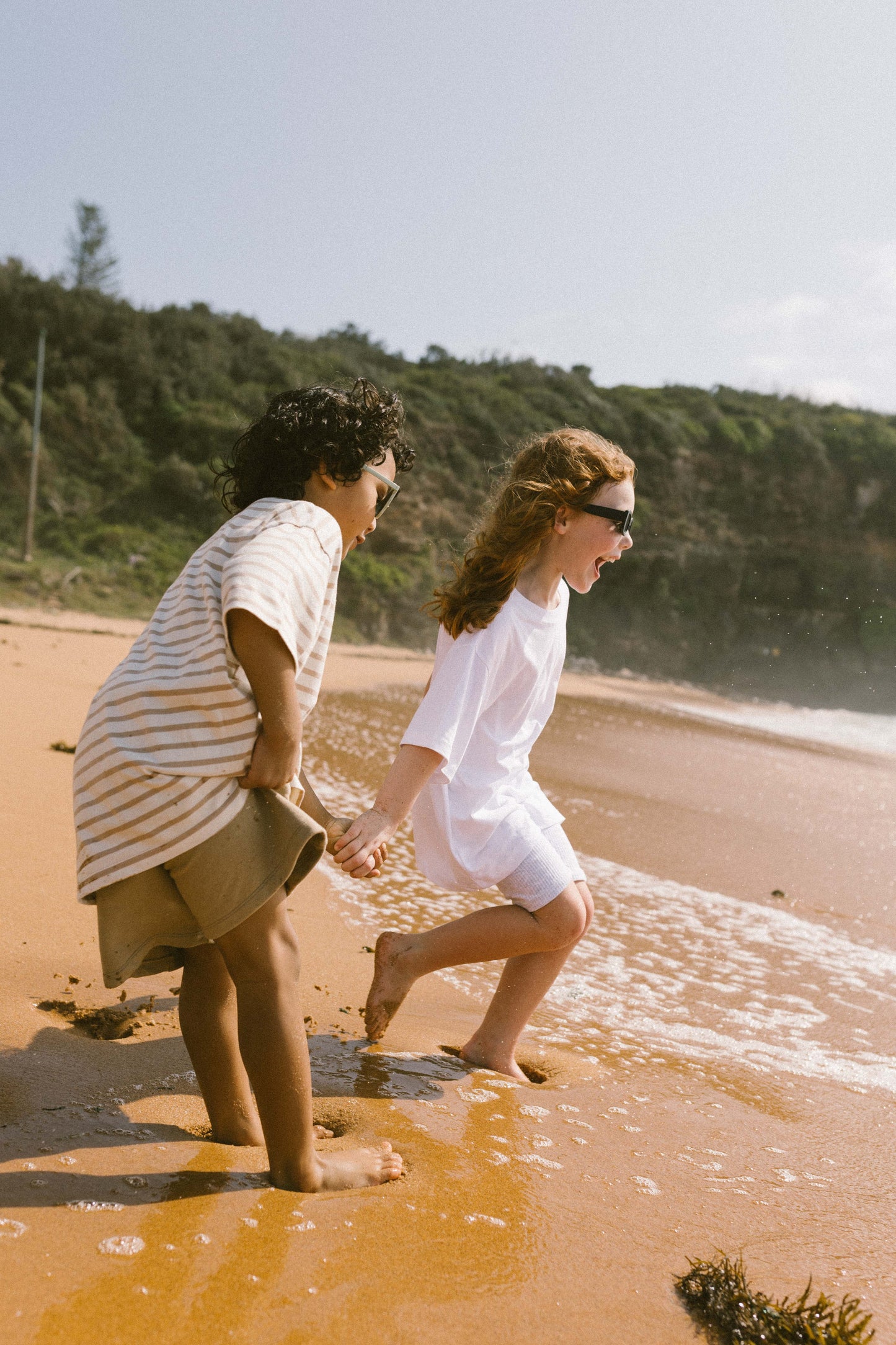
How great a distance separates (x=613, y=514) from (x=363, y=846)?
1.17 m

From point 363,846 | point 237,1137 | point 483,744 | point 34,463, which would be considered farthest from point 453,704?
point 34,463

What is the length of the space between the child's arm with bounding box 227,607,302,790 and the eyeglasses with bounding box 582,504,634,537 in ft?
4.30

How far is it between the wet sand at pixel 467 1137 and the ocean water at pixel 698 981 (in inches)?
0.6

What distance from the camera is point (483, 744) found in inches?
103

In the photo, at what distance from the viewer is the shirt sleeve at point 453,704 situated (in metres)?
2.42

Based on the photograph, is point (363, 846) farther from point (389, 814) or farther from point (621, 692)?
point (621, 692)

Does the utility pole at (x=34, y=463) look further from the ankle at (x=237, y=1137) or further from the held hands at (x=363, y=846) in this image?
the ankle at (x=237, y=1137)

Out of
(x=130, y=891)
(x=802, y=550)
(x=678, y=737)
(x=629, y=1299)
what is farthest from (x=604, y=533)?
(x=802, y=550)

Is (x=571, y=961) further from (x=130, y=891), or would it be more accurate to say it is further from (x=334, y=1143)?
(x=130, y=891)

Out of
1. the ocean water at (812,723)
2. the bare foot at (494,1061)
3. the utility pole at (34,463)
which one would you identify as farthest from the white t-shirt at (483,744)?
the utility pole at (34,463)

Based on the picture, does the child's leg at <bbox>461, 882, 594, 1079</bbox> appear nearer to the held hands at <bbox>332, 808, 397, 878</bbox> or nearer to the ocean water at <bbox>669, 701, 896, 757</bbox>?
the held hands at <bbox>332, 808, 397, 878</bbox>

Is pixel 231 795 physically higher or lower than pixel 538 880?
higher

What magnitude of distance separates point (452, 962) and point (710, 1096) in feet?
2.36

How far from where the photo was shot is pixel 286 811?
175 cm
